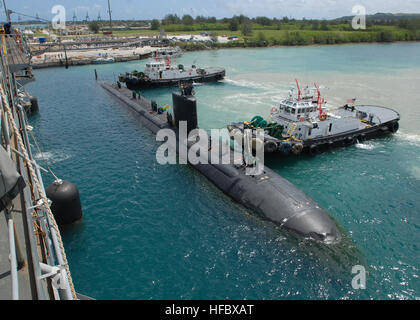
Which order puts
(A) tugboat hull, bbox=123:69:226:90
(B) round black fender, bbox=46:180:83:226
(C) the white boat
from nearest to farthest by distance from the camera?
(B) round black fender, bbox=46:180:83:226, (A) tugboat hull, bbox=123:69:226:90, (C) the white boat

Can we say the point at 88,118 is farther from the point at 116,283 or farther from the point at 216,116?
the point at 116,283

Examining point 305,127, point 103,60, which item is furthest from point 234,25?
point 305,127

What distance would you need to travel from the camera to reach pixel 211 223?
16.6 m

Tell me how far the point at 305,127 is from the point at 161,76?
35.1 meters

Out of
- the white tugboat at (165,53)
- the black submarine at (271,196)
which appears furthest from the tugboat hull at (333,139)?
the white tugboat at (165,53)

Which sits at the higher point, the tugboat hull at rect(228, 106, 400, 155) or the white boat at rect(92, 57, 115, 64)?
the white boat at rect(92, 57, 115, 64)

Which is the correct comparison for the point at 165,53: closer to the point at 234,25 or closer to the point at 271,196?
the point at 271,196

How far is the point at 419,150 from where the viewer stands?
2681cm

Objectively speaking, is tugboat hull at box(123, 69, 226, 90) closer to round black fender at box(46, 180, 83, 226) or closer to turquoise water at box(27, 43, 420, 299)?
turquoise water at box(27, 43, 420, 299)

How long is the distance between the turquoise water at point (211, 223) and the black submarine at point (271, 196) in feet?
1.87

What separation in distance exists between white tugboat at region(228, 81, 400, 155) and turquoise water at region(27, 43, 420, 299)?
114cm

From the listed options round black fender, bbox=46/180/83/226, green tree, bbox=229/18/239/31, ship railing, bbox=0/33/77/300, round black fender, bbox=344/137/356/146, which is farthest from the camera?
green tree, bbox=229/18/239/31

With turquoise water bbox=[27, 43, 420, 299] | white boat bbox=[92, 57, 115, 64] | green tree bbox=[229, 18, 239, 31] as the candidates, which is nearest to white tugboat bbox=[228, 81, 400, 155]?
turquoise water bbox=[27, 43, 420, 299]

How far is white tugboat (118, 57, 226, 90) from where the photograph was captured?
52938mm
